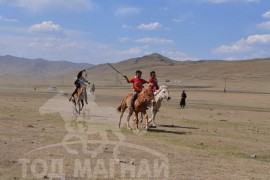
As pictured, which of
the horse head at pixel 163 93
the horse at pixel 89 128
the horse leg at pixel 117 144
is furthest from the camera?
the horse head at pixel 163 93

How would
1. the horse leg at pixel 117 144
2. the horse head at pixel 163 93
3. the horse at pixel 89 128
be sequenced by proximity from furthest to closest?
the horse head at pixel 163 93 < the horse at pixel 89 128 < the horse leg at pixel 117 144

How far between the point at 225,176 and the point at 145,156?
2.72 m

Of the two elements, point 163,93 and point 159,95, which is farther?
point 159,95

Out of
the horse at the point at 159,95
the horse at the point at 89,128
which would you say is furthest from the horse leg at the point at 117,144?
the horse at the point at 159,95

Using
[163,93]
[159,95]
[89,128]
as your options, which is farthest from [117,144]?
[159,95]

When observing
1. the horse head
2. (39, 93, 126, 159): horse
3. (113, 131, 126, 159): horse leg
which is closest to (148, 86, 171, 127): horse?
the horse head

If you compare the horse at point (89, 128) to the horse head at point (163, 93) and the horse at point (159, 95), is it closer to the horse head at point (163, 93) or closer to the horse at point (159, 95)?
the horse at point (159, 95)

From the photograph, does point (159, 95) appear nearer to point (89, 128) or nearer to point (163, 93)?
point (163, 93)

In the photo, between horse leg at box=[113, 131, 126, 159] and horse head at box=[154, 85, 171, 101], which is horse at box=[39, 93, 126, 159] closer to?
horse leg at box=[113, 131, 126, 159]

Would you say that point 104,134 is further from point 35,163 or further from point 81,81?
point 81,81

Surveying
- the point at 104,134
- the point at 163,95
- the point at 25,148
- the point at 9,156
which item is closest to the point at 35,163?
the point at 9,156

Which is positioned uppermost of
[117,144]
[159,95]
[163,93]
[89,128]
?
[163,93]

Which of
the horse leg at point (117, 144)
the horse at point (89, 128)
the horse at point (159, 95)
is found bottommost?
the horse leg at point (117, 144)

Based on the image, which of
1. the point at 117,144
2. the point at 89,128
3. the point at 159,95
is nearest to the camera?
the point at 117,144
